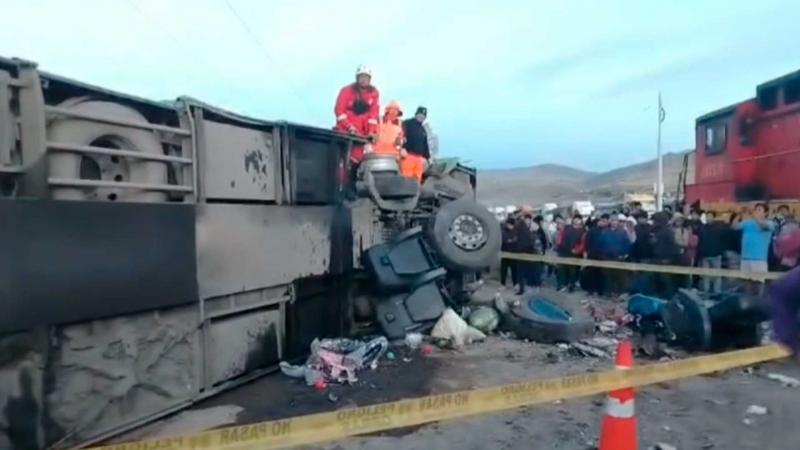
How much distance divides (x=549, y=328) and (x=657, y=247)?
470 centimetres

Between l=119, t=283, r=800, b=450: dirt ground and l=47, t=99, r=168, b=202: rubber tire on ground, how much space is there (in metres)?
1.62

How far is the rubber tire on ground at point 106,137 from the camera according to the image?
439cm

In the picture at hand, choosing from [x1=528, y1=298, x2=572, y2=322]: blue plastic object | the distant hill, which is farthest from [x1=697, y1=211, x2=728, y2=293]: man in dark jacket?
the distant hill

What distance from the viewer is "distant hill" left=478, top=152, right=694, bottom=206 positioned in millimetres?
67312

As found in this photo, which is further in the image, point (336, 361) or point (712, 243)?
point (712, 243)

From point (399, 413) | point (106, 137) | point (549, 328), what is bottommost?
point (549, 328)

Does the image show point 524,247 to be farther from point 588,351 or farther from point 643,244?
point 588,351

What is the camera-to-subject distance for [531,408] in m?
5.47

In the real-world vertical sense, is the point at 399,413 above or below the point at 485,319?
above

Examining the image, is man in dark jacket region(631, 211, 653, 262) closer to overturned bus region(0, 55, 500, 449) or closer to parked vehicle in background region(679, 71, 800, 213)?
parked vehicle in background region(679, 71, 800, 213)

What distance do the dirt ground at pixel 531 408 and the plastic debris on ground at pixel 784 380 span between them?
71 mm

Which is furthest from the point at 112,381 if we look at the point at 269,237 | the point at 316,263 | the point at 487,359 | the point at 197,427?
the point at 487,359

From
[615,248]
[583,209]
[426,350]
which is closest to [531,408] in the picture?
[426,350]

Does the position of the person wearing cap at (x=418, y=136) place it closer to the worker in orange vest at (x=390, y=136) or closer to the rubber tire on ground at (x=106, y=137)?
the worker in orange vest at (x=390, y=136)
